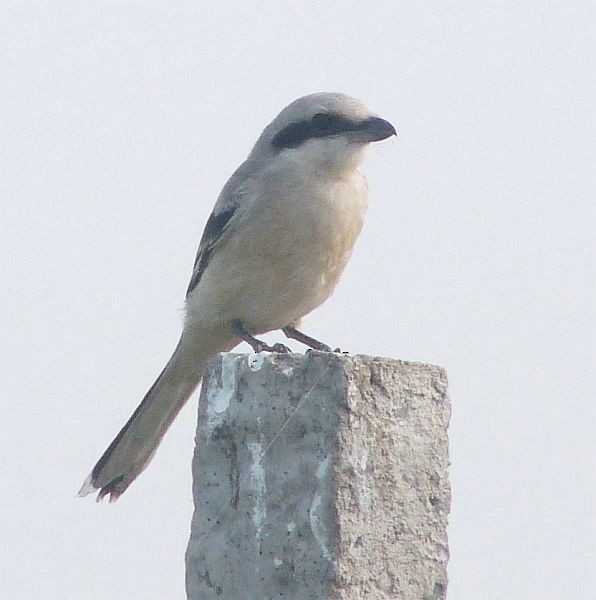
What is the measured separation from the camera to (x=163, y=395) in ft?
18.8

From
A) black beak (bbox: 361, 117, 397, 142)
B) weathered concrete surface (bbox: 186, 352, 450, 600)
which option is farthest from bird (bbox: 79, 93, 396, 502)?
weathered concrete surface (bbox: 186, 352, 450, 600)

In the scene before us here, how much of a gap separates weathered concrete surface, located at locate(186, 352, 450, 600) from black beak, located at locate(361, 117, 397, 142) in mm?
2291

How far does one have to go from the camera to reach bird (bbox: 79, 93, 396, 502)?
5.28 metres

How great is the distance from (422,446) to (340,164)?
2.40 meters

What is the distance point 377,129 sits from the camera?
544 centimetres

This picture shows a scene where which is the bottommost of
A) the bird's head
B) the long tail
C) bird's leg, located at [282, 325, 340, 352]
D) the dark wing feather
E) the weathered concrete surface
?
the weathered concrete surface

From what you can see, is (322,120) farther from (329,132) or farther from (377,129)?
(377,129)

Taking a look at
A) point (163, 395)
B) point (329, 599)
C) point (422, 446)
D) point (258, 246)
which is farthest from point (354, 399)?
point (163, 395)

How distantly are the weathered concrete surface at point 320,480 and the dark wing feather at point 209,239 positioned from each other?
7.72ft

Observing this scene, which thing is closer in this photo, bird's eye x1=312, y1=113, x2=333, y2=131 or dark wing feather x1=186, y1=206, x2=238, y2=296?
bird's eye x1=312, y1=113, x2=333, y2=131

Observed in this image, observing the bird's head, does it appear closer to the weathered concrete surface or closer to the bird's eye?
the bird's eye

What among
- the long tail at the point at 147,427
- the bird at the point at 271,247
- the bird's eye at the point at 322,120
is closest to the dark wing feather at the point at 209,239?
the bird at the point at 271,247

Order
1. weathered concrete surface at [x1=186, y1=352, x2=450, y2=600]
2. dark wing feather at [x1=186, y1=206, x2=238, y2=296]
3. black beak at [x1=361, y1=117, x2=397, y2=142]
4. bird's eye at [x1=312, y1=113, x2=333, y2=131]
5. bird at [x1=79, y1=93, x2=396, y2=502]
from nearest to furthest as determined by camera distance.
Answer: weathered concrete surface at [x1=186, y1=352, x2=450, y2=600], bird at [x1=79, y1=93, x2=396, y2=502], black beak at [x1=361, y1=117, x2=397, y2=142], bird's eye at [x1=312, y1=113, x2=333, y2=131], dark wing feather at [x1=186, y1=206, x2=238, y2=296]

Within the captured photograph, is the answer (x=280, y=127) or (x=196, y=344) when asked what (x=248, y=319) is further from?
(x=280, y=127)
